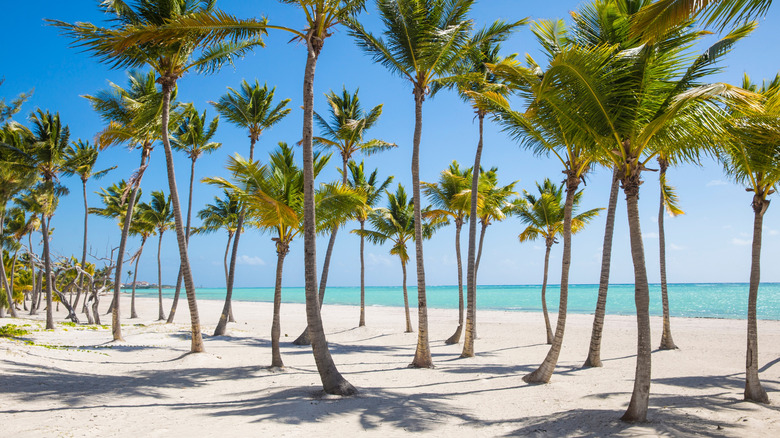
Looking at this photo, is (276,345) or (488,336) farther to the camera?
(488,336)

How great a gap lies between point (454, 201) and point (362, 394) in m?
10.1

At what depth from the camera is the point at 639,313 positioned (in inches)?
221

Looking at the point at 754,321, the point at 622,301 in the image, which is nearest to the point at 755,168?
the point at 754,321

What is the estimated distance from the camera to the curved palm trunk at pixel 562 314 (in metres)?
8.67

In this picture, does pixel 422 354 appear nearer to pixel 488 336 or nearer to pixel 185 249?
pixel 185 249

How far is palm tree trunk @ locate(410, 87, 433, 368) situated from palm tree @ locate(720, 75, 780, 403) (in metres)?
5.95

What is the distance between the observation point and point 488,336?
18641mm

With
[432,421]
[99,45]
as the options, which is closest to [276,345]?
[432,421]

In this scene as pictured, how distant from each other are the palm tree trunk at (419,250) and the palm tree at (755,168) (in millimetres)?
5949

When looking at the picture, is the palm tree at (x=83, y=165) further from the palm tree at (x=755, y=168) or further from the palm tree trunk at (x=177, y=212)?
the palm tree at (x=755, y=168)

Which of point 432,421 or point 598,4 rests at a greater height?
point 598,4

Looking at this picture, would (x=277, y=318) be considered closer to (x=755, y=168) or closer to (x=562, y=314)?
(x=562, y=314)

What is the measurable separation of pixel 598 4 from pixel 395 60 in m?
4.69

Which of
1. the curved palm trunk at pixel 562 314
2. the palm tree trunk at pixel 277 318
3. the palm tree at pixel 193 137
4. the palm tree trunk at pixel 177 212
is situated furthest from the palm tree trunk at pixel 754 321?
the palm tree at pixel 193 137
